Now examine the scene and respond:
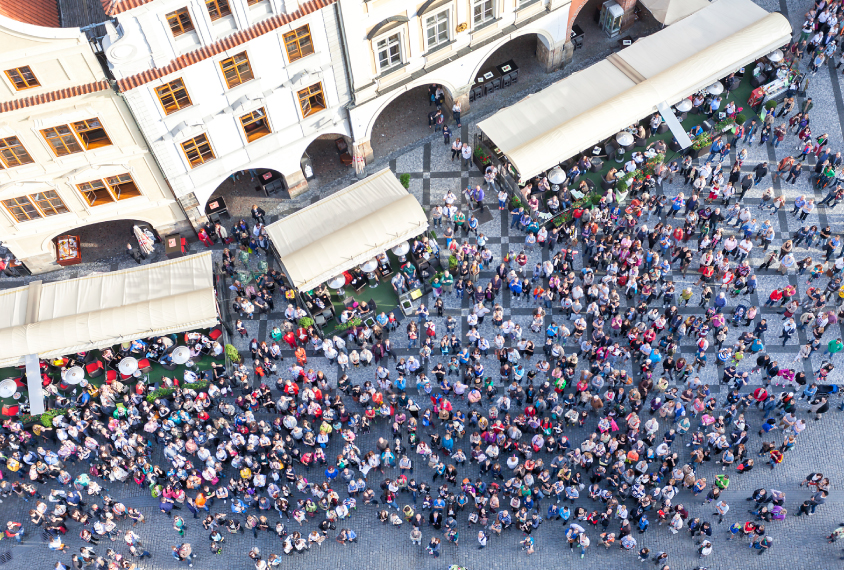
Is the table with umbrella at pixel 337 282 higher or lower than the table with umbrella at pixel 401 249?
lower

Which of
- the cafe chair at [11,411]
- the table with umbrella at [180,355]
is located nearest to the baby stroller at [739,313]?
the table with umbrella at [180,355]

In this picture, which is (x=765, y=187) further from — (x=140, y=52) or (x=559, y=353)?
(x=140, y=52)

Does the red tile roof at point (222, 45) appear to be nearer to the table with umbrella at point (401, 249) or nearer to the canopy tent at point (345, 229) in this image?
the canopy tent at point (345, 229)

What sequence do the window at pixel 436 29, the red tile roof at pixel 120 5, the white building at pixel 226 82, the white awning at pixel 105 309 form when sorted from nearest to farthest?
the red tile roof at pixel 120 5 < the white building at pixel 226 82 < the white awning at pixel 105 309 < the window at pixel 436 29

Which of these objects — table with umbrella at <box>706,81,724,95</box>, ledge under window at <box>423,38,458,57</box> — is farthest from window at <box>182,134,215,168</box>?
table with umbrella at <box>706,81,724,95</box>

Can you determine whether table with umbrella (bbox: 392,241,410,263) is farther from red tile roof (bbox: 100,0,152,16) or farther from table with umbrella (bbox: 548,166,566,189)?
red tile roof (bbox: 100,0,152,16)

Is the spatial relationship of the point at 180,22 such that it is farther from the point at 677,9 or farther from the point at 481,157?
the point at 677,9
